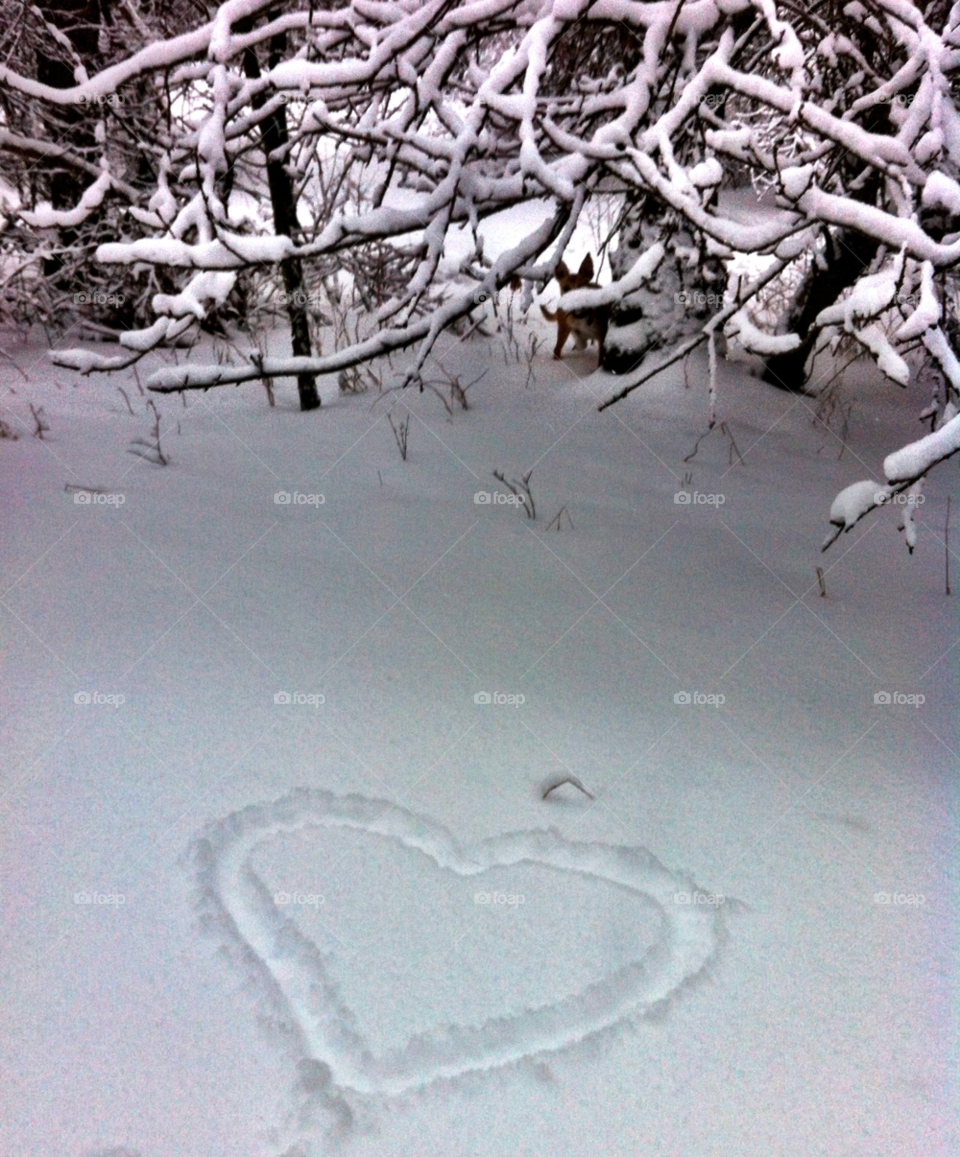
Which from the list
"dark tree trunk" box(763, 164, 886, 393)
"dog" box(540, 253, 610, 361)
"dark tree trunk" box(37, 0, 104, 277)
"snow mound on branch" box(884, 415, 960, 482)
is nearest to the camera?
"snow mound on branch" box(884, 415, 960, 482)

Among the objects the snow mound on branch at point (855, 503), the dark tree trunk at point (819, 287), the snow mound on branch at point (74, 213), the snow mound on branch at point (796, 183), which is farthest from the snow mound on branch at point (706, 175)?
the dark tree trunk at point (819, 287)

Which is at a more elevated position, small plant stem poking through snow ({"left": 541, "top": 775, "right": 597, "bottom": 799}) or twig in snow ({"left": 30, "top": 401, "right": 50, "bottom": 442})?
small plant stem poking through snow ({"left": 541, "top": 775, "right": 597, "bottom": 799})

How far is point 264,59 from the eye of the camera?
371 centimetres

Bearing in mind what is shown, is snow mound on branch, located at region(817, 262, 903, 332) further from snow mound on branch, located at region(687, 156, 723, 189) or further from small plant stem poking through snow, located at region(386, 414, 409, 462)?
small plant stem poking through snow, located at region(386, 414, 409, 462)

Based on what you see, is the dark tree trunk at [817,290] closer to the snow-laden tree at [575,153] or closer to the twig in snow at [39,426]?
the snow-laden tree at [575,153]

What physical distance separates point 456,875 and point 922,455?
3.17 feet

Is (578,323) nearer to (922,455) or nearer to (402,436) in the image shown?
(402,436)

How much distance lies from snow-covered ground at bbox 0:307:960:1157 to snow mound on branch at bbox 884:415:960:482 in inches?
21.1

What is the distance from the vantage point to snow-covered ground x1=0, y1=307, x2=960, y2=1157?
3.21ft

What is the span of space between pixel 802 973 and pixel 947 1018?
0.57ft

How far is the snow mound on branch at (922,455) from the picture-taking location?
1.34 meters

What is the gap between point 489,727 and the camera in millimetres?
1596

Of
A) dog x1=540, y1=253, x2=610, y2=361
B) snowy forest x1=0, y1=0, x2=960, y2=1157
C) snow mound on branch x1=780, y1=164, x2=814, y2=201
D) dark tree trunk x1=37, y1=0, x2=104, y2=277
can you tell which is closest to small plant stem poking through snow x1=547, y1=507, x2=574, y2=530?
snowy forest x1=0, y1=0, x2=960, y2=1157

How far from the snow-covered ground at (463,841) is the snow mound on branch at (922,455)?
21.1 inches
